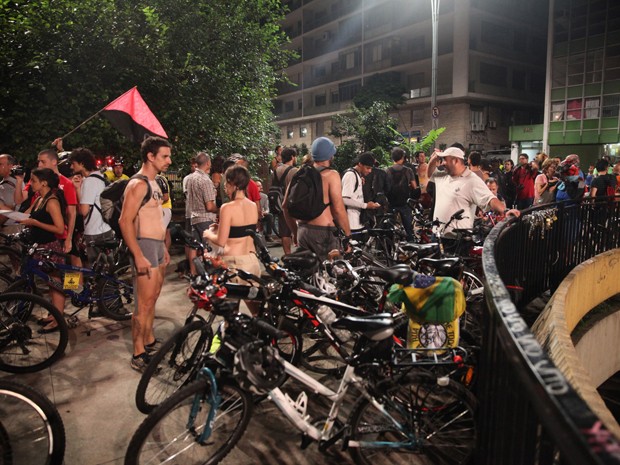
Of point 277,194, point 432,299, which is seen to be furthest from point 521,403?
point 277,194

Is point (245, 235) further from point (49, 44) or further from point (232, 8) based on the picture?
point (232, 8)

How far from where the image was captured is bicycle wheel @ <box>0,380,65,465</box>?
2.47 meters

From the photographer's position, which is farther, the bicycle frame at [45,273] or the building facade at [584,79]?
the building facade at [584,79]

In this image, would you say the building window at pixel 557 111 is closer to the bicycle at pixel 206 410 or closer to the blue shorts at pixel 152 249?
the blue shorts at pixel 152 249

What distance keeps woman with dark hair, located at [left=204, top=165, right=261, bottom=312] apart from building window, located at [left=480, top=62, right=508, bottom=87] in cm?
3485

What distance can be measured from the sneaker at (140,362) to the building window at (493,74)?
118 ft

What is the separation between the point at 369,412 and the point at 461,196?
349 centimetres

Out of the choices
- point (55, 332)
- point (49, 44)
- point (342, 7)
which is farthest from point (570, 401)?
point (342, 7)

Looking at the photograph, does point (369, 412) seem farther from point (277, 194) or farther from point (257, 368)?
point (277, 194)

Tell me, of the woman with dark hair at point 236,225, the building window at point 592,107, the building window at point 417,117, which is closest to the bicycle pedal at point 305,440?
the woman with dark hair at point 236,225

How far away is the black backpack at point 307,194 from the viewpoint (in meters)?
4.87

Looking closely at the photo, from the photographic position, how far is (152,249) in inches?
164

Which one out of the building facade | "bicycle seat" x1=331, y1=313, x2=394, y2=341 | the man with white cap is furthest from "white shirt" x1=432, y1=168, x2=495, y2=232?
the building facade

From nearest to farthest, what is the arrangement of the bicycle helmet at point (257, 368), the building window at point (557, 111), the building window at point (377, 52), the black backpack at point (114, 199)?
the bicycle helmet at point (257, 368) < the black backpack at point (114, 199) < the building window at point (557, 111) < the building window at point (377, 52)
